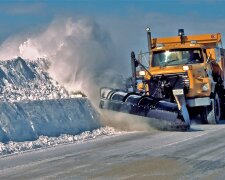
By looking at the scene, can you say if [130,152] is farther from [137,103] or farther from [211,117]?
[211,117]

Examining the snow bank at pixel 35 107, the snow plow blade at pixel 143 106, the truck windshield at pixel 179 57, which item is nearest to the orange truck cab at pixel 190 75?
the truck windshield at pixel 179 57

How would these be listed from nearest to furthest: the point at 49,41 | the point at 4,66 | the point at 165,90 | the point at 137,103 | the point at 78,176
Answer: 1. the point at 78,176
2. the point at 137,103
3. the point at 165,90
4. the point at 4,66
5. the point at 49,41

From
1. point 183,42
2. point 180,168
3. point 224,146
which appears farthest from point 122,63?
point 180,168

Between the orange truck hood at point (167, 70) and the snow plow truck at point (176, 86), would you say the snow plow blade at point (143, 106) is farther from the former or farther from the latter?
the orange truck hood at point (167, 70)

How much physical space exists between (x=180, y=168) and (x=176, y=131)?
5.87 m

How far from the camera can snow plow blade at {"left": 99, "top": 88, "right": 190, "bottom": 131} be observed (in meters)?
13.8

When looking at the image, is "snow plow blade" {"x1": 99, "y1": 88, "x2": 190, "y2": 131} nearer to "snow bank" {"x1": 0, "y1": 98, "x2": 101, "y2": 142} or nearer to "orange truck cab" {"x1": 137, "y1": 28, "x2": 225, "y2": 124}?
"snow bank" {"x1": 0, "y1": 98, "x2": 101, "y2": 142}

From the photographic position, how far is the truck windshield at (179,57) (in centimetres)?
1644

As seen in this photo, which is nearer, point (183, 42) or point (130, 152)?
point (130, 152)

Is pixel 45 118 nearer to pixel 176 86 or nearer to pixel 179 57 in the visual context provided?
pixel 176 86

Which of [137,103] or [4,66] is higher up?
[4,66]

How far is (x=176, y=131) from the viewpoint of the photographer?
1377 cm

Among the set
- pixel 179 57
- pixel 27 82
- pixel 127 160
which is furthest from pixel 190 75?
pixel 127 160

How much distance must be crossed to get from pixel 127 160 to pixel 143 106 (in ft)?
18.2
